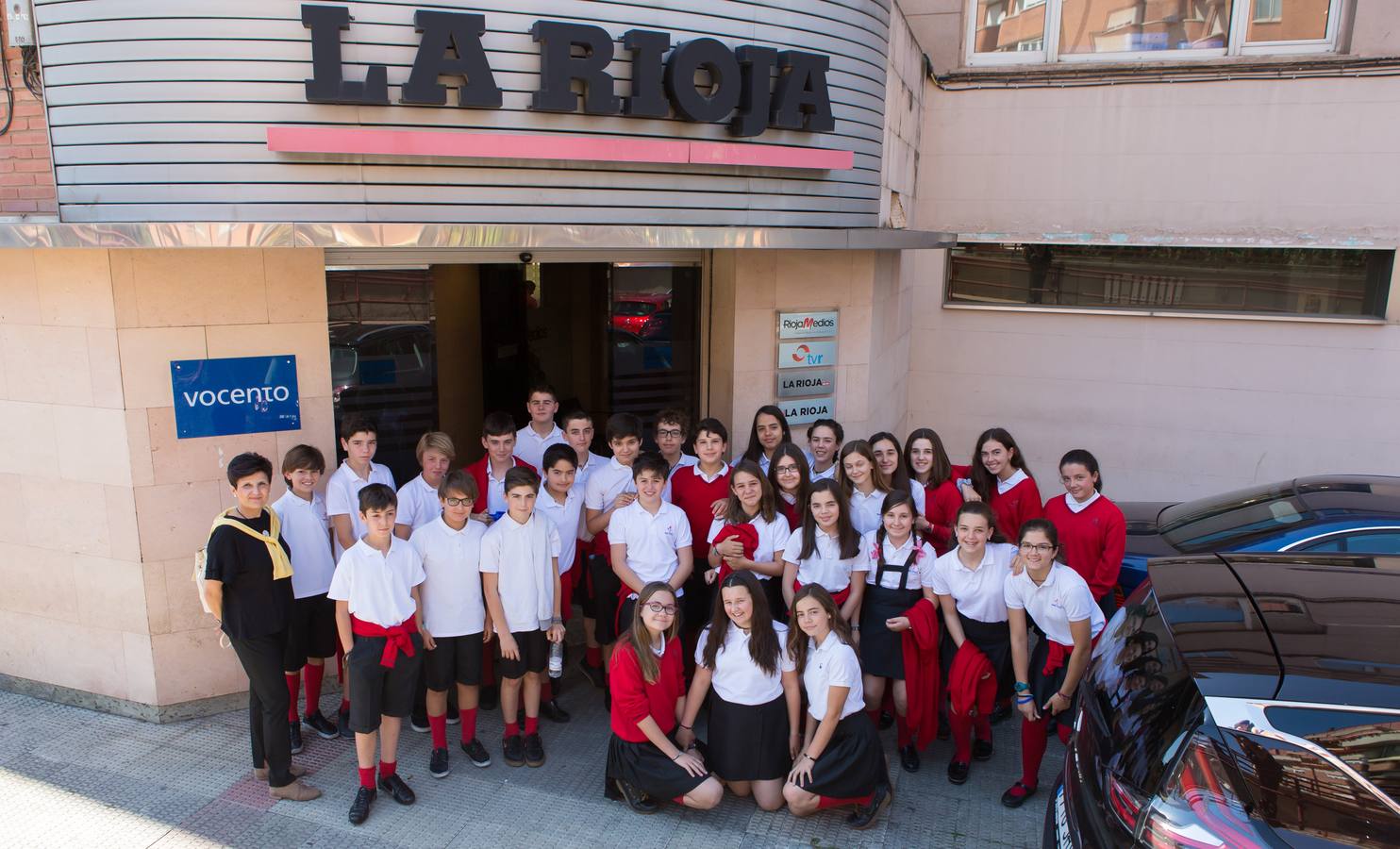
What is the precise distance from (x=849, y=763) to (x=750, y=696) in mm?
535

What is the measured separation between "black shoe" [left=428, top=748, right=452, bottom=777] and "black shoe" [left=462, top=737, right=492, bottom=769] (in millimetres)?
145

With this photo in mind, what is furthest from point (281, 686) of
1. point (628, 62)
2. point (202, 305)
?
point (628, 62)

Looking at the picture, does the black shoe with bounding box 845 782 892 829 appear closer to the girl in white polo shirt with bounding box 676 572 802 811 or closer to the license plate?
the girl in white polo shirt with bounding box 676 572 802 811

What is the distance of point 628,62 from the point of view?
5.48 metres

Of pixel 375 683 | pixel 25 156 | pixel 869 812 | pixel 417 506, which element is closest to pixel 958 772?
pixel 869 812

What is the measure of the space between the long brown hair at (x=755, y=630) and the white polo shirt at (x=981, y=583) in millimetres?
990

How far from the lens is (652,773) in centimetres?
454

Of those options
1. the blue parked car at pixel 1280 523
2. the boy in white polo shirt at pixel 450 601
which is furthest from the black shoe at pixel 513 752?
the blue parked car at pixel 1280 523

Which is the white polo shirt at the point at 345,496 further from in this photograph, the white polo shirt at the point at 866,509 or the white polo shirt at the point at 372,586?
the white polo shirt at the point at 866,509

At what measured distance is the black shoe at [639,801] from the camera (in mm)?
4641

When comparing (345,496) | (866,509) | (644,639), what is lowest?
(644,639)

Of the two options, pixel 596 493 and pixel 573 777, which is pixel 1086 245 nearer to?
pixel 596 493

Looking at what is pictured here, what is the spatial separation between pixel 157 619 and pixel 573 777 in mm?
2473

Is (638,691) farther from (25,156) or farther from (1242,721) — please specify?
(25,156)
